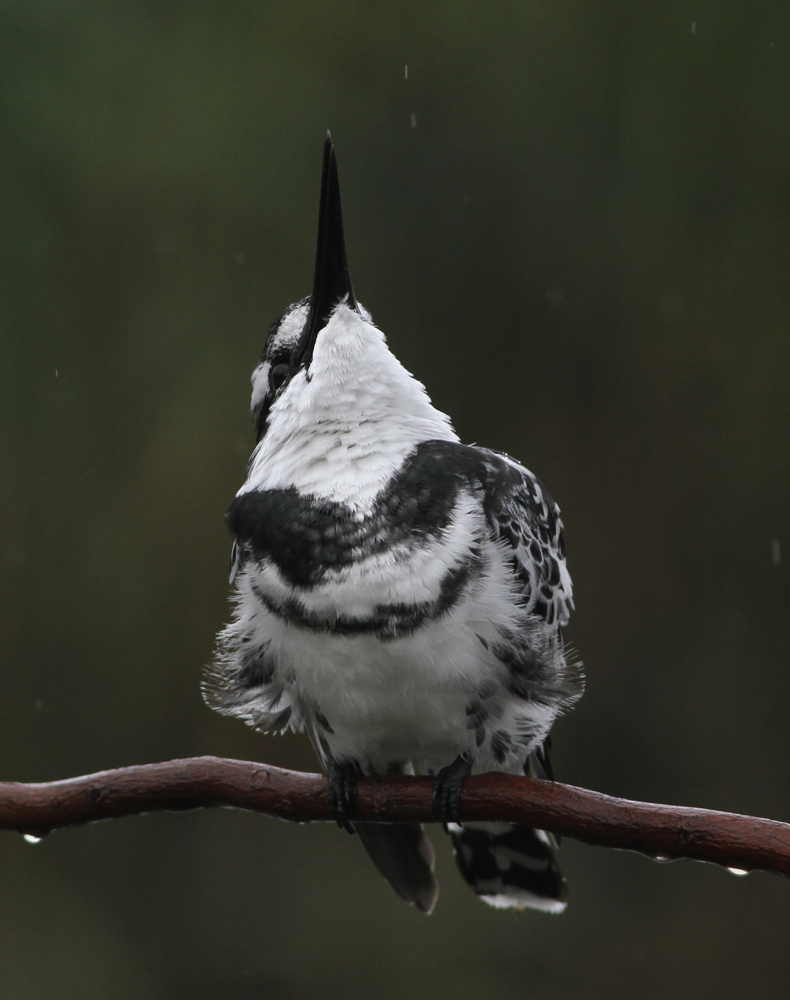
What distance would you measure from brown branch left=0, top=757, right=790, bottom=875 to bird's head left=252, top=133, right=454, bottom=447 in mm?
695

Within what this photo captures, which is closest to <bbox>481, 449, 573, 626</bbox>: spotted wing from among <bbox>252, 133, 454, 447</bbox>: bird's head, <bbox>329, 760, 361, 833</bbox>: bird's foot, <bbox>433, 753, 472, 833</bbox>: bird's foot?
<bbox>252, 133, 454, 447</bbox>: bird's head

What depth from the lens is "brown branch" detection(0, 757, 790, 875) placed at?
1691mm

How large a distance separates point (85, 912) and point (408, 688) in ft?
10.4

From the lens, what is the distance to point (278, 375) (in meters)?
2.56

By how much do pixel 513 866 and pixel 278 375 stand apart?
120cm

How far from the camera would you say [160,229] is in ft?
16.4

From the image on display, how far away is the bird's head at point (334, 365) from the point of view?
7.68 feet

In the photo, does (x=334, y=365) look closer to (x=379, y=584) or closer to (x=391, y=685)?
(x=379, y=584)

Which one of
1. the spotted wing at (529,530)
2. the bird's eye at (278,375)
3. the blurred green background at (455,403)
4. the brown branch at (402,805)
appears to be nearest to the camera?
the brown branch at (402,805)

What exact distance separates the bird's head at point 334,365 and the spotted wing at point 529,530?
6.1 inches

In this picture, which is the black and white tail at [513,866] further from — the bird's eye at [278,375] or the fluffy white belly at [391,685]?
the bird's eye at [278,375]

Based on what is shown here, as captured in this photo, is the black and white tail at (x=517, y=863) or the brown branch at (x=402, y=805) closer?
the brown branch at (x=402, y=805)

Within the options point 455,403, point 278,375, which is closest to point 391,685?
point 278,375

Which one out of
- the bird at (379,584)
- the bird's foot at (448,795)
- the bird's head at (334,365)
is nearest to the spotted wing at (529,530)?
the bird at (379,584)
